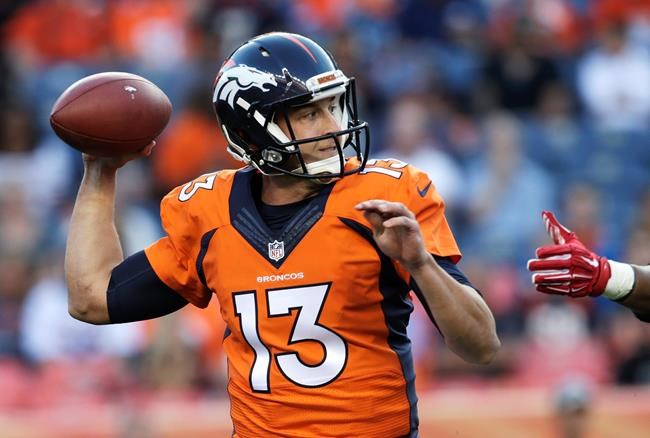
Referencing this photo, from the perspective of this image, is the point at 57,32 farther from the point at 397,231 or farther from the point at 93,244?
the point at 397,231

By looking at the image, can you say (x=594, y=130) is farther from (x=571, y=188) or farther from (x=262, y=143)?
(x=262, y=143)

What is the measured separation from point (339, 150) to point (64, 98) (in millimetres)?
984

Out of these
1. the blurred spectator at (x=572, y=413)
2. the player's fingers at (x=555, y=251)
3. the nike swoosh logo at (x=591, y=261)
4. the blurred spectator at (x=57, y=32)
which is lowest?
the blurred spectator at (x=572, y=413)

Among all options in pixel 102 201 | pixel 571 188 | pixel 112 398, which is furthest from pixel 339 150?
pixel 571 188

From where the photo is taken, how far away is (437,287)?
320 cm

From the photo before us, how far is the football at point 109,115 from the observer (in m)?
3.83

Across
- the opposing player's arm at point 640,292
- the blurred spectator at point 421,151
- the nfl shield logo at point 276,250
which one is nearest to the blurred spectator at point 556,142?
the blurred spectator at point 421,151

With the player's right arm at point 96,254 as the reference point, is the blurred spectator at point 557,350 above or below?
below

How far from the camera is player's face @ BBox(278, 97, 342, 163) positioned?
11.7ft

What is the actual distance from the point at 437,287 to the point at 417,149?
571cm

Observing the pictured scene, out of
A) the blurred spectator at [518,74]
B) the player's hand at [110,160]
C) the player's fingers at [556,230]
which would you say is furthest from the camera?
the blurred spectator at [518,74]

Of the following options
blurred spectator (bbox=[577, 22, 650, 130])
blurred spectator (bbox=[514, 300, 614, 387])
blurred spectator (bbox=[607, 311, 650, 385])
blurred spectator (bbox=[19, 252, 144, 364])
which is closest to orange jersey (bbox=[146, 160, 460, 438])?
blurred spectator (bbox=[19, 252, 144, 364])

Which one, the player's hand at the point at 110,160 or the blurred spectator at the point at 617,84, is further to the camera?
the blurred spectator at the point at 617,84

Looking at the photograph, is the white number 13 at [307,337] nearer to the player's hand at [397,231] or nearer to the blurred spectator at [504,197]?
the player's hand at [397,231]
